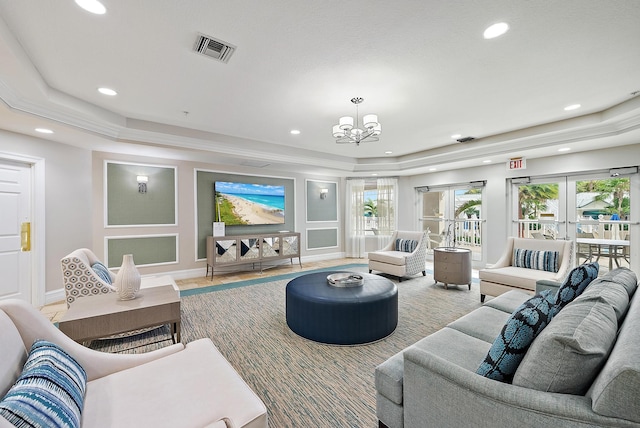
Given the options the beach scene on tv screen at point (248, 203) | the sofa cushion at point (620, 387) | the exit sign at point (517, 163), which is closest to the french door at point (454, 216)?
the exit sign at point (517, 163)

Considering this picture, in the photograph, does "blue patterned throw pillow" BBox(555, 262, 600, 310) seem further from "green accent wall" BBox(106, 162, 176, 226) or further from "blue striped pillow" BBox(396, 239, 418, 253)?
"green accent wall" BBox(106, 162, 176, 226)

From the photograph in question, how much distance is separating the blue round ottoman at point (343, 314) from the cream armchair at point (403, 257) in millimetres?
2003

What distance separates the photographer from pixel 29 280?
359cm

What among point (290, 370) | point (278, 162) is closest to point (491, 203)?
point (278, 162)

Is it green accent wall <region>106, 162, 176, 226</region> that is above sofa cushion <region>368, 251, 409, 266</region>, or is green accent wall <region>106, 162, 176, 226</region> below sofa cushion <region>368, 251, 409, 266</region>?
above

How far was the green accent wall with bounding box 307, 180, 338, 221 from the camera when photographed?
677 cm

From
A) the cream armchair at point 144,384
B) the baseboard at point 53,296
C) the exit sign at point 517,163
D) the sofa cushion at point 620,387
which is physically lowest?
the baseboard at point 53,296

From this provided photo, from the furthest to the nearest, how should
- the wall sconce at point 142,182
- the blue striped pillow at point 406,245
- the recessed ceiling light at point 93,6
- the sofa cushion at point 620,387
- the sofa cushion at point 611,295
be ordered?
the blue striped pillow at point 406,245
the wall sconce at point 142,182
the recessed ceiling light at point 93,6
the sofa cushion at point 611,295
the sofa cushion at point 620,387

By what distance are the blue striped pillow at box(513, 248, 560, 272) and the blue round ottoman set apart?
212 centimetres

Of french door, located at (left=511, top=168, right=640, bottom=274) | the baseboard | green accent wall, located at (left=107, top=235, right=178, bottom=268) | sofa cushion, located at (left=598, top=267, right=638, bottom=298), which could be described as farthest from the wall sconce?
french door, located at (left=511, top=168, right=640, bottom=274)

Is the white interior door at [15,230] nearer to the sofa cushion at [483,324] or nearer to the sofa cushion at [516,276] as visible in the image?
the sofa cushion at [483,324]

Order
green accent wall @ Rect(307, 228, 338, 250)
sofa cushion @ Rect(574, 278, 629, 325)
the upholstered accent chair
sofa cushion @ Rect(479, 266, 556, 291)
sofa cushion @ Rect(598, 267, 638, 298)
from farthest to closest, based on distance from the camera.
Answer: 1. green accent wall @ Rect(307, 228, 338, 250)
2. sofa cushion @ Rect(479, 266, 556, 291)
3. the upholstered accent chair
4. sofa cushion @ Rect(598, 267, 638, 298)
5. sofa cushion @ Rect(574, 278, 629, 325)

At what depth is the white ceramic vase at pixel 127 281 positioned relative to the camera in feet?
7.26

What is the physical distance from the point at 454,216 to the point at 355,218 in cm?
238
